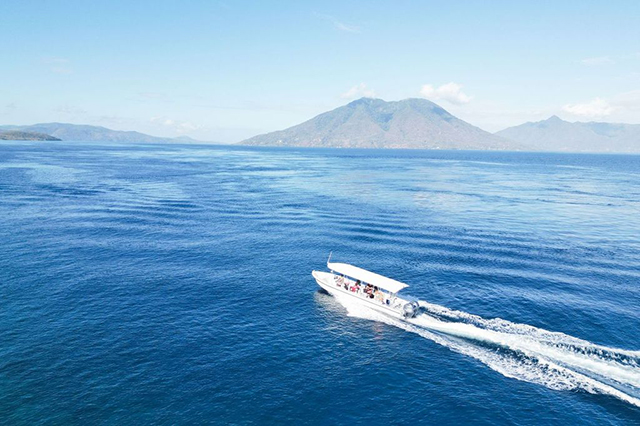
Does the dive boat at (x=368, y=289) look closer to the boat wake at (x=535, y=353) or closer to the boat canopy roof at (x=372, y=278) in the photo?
the boat canopy roof at (x=372, y=278)

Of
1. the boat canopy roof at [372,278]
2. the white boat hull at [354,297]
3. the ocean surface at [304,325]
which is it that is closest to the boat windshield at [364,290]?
the white boat hull at [354,297]

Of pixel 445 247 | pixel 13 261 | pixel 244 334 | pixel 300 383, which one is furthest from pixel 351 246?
pixel 13 261

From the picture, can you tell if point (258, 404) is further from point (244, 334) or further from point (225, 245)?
point (225, 245)

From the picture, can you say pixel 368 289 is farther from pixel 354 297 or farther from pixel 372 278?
pixel 354 297

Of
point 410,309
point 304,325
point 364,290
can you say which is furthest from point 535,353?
point 304,325

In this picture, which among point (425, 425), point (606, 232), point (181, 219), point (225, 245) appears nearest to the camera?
point (425, 425)

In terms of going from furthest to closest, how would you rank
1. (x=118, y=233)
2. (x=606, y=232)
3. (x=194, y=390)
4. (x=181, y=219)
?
(x=181, y=219)
(x=606, y=232)
(x=118, y=233)
(x=194, y=390)
